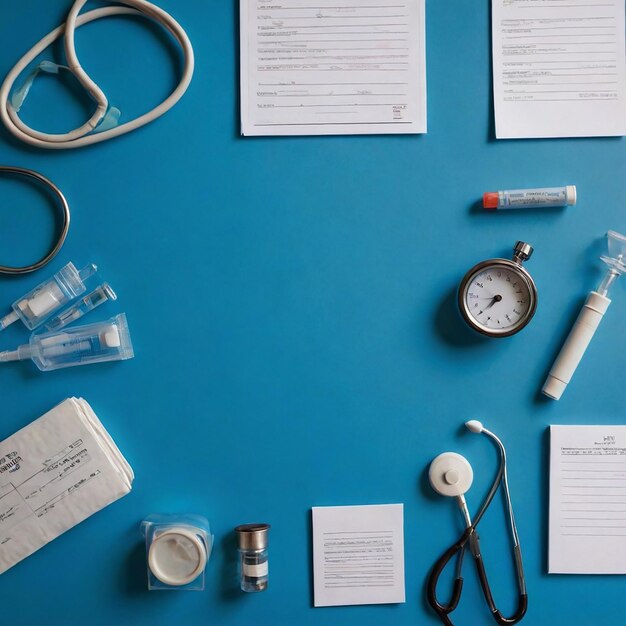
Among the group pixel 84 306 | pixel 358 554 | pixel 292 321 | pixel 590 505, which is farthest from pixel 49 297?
pixel 590 505

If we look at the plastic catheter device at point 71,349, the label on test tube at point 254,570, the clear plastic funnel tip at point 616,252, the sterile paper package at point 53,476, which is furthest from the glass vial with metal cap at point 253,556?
the clear plastic funnel tip at point 616,252

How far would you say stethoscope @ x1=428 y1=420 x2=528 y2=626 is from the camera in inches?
42.9

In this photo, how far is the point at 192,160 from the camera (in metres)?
1.10

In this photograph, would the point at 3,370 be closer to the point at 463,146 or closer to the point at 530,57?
the point at 463,146

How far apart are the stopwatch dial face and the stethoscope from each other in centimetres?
18

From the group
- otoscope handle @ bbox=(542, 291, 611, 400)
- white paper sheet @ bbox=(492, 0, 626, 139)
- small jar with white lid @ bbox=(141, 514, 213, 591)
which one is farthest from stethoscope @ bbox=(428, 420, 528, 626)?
white paper sheet @ bbox=(492, 0, 626, 139)

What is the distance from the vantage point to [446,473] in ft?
3.57

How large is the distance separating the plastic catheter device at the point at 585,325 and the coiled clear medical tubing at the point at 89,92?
0.80m

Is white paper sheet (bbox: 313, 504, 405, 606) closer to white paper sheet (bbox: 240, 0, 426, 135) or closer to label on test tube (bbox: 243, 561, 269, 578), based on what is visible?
label on test tube (bbox: 243, 561, 269, 578)

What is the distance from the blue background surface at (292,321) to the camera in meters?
1.09

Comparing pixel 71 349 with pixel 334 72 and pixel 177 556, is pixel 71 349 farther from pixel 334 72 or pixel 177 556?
pixel 334 72

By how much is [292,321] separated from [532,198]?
47 cm

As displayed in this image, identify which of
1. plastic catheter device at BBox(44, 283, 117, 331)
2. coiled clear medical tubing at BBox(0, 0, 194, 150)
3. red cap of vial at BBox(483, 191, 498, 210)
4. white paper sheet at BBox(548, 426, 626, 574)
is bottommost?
white paper sheet at BBox(548, 426, 626, 574)

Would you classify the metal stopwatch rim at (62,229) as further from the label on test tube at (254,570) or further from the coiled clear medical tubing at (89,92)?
the label on test tube at (254,570)
